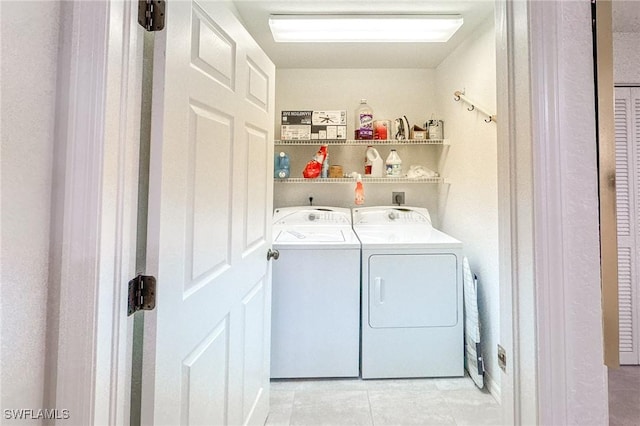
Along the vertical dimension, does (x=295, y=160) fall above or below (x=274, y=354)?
above

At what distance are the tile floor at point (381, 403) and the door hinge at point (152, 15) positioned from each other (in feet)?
6.15

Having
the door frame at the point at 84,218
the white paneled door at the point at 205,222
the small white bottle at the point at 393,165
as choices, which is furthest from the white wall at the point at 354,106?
the door frame at the point at 84,218

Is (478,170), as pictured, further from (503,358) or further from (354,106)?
(503,358)

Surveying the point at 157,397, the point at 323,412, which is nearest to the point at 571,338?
the point at 157,397

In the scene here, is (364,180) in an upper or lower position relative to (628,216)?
upper

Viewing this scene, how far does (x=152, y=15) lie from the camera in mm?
794

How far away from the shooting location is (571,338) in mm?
650

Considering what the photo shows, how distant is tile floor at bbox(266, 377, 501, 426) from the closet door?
1.25 meters

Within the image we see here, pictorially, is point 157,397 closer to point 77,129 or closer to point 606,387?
point 77,129

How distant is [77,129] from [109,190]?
14 cm

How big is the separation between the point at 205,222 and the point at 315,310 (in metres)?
1.25

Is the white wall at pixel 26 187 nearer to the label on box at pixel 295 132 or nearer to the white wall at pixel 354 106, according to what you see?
the label on box at pixel 295 132

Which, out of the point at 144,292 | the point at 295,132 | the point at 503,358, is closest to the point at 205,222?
the point at 144,292

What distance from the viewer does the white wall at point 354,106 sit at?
294 cm
